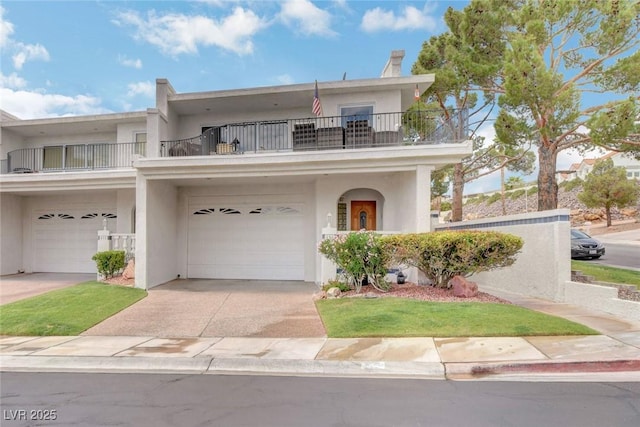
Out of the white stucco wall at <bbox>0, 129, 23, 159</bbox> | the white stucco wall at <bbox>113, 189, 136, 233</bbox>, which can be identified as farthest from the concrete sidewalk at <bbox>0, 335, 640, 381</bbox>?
the white stucco wall at <bbox>0, 129, 23, 159</bbox>

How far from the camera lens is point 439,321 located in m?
6.49

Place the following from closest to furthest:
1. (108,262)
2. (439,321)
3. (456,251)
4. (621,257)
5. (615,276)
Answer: (439,321) → (456,251) → (615,276) → (108,262) → (621,257)

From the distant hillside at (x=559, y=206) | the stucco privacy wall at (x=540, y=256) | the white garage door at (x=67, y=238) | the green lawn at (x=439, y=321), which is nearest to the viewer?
the green lawn at (x=439, y=321)

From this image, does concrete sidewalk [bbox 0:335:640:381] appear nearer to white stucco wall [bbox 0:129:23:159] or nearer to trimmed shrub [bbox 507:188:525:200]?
white stucco wall [bbox 0:129:23:159]

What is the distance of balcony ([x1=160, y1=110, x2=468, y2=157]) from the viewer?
10.7m

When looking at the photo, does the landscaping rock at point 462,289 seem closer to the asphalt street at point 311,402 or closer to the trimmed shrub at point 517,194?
the asphalt street at point 311,402

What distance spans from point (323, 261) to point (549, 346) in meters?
5.77

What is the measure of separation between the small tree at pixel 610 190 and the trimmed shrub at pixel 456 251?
29.7 meters

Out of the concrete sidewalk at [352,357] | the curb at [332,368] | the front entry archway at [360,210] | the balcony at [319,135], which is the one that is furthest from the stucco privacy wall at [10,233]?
the curb at [332,368]

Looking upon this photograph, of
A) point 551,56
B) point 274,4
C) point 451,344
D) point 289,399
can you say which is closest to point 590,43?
point 551,56

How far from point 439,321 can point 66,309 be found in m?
8.44

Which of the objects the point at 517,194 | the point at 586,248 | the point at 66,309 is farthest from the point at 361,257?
the point at 517,194

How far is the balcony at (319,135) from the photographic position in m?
10.7

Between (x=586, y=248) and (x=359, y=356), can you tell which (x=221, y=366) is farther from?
(x=586, y=248)
